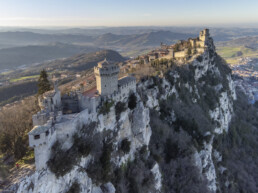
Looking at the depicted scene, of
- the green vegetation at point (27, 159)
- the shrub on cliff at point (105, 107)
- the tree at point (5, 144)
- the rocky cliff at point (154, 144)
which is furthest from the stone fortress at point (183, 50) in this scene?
the green vegetation at point (27, 159)

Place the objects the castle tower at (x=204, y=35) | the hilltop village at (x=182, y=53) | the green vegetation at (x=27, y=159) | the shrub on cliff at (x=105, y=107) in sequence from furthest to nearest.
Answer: the castle tower at (x=204, y=35) → the hilltop village at (x=182, y=53) → the shrub on cliff at (x=105, y=107) → the green vegetation at (x=27, y=159)

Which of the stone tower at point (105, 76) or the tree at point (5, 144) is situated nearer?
the tree at point (5, 144)

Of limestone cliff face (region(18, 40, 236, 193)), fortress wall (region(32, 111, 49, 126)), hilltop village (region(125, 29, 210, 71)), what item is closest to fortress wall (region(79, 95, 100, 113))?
limestone cliff face (region(18, 40, 236, 193))

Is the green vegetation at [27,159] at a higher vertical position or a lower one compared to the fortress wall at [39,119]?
lower

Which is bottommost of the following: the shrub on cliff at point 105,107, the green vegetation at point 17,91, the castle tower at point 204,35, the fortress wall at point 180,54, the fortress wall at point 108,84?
the green vegetation at point 17,91

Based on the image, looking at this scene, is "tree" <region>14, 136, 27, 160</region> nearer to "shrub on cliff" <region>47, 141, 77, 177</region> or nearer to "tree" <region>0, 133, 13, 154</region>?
"tree" <region>0, 133, 13, 154</region>

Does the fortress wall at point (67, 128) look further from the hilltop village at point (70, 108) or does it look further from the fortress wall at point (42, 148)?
the fortress wall at point (42, 148)

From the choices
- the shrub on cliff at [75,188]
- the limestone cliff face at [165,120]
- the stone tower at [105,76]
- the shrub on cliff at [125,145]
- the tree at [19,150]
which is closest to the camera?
the tree at [19,150]
